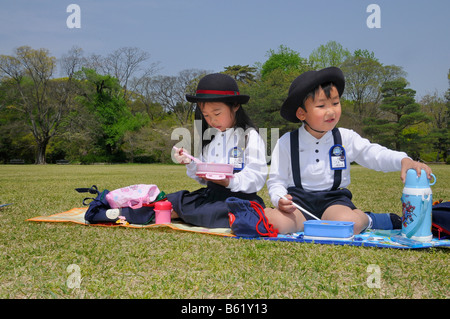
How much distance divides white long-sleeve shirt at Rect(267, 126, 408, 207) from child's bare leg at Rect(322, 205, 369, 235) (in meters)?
0.27

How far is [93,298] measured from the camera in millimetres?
2076

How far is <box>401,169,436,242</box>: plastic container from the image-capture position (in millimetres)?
3053

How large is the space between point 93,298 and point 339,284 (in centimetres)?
132

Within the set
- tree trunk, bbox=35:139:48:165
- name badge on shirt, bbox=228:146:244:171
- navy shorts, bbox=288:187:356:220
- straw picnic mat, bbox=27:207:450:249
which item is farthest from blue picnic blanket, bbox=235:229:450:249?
tree trunk, bbox=35:139:48:165

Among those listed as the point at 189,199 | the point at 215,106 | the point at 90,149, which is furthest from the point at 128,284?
the point at 90,149

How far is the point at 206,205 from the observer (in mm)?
4035

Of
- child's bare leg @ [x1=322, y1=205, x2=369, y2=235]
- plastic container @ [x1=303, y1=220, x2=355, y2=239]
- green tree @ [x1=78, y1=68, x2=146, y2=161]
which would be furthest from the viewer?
green tree @ [x1=78, y1=68, x2=146, y2=161]

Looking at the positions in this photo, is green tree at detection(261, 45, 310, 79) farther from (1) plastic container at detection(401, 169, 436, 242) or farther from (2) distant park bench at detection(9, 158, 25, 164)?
(1) plastic container at detection(401, 169, 436, 242)

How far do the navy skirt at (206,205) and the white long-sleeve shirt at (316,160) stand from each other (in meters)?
0.36

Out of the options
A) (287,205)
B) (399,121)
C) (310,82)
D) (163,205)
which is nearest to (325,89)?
(310,82)

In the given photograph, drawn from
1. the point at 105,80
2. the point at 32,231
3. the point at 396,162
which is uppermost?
the point at 105,80

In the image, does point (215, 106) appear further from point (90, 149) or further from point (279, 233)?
point (90, 149)

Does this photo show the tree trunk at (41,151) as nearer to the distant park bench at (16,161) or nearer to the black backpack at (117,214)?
the distant park bench at (16,161)
